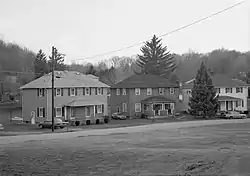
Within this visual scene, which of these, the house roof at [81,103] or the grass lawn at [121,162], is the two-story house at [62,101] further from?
the grass lawn at [121,162]

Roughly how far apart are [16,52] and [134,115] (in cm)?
3177

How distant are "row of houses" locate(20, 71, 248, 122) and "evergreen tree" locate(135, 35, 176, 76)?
23047mm

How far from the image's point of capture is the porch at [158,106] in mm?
63562

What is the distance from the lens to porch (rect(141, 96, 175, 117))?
2502 inches

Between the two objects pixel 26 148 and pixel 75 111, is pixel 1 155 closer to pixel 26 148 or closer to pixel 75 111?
pixel 26 148

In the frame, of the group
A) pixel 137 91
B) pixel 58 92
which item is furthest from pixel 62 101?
pixel 137 91

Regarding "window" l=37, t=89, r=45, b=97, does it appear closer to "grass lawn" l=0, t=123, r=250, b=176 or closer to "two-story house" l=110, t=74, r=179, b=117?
"two-story house" l=110, t=74, r=179, b=117

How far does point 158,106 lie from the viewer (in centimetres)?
6425

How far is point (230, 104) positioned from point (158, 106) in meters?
13.7

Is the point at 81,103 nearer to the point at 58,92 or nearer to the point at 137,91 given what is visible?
the point at 58,92

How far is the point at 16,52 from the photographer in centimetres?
3556

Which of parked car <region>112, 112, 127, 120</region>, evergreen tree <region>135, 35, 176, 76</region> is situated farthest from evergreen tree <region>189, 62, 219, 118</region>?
evergreen tree <region>135, 35, 176, 76</region>

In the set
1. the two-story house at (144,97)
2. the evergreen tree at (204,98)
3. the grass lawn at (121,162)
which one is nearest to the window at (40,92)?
the two-story house at (144,97)

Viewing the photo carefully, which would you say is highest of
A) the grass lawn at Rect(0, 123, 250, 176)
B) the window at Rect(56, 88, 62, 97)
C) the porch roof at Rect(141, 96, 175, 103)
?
the window at Rect(56, 88, 62, 97)
